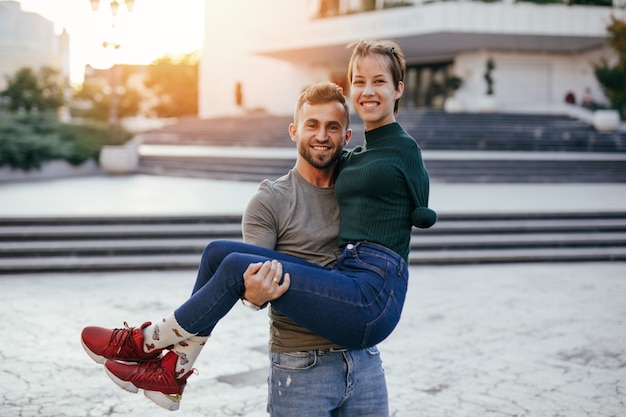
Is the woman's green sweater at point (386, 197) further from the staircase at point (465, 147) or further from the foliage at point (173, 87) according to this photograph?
the foliage at point (173, 87)

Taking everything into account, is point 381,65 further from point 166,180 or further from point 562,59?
point 562,59

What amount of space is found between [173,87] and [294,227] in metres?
66.9

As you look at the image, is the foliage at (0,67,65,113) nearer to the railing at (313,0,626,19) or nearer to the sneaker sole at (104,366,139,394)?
the railing at (313,0,626,19)

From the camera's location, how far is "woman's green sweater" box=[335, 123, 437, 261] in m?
2.59

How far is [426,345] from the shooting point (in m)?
5.75

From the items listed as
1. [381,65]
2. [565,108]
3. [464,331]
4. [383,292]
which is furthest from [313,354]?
[565,108]

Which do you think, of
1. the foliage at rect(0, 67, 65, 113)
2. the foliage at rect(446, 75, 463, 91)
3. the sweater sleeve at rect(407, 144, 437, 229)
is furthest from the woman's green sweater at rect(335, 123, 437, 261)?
the foliage at rect(0, 67, 65, 113)

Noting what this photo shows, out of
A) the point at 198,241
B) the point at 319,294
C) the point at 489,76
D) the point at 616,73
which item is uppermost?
the point at 489,76

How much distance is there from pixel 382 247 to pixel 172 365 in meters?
0.90

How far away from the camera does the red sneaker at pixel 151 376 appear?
265 centimetres

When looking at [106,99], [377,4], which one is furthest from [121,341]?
[106,99]

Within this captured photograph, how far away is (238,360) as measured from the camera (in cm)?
528

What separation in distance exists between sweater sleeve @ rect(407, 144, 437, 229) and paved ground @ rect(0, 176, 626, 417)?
2027 millimetres

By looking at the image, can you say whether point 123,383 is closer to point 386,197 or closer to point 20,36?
point 386,197
